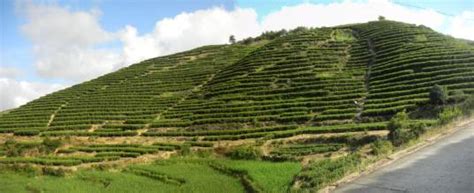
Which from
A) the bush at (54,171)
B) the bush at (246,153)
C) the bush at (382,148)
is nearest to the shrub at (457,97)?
the bush at (246,153)

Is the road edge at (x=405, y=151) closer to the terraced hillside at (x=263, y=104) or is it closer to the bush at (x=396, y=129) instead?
the terraced hillside at (x=263, y=104)

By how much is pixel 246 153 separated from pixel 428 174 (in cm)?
1721

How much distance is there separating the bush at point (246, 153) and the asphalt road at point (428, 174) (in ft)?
47.3

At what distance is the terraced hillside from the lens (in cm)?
3444

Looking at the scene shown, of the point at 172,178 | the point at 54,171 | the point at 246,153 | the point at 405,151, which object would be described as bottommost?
the point at 172,178

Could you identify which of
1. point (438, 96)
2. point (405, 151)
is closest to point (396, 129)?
point (405, 151)

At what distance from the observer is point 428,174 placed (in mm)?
16859

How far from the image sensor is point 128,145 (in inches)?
1631

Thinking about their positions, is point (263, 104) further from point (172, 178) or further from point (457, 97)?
point (172, 178)

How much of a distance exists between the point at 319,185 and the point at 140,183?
1272 centimetres

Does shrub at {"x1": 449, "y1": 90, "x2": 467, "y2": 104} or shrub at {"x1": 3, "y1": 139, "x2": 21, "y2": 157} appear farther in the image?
shrub at {"x1": 3, "y1": 139, "x2": 21, "y2": 157}

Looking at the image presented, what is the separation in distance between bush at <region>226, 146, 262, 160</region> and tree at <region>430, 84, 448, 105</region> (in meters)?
11.9

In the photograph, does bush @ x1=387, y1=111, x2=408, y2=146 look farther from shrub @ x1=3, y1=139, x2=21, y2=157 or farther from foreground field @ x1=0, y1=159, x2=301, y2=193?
shrub @ x1=3, y1=139, x2=21, y2=157

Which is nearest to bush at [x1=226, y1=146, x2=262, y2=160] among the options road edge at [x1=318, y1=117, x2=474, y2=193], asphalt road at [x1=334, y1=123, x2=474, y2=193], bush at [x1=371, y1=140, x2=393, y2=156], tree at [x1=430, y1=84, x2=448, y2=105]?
tree at [x1=430, y1=84, x2=448, y2=105]
